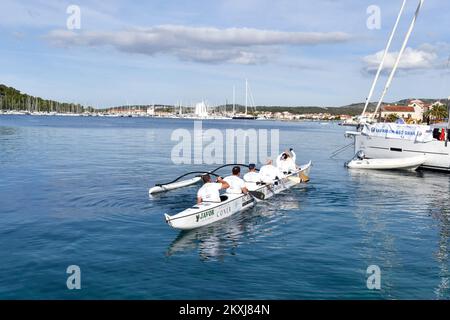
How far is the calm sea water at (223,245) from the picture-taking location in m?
12.5

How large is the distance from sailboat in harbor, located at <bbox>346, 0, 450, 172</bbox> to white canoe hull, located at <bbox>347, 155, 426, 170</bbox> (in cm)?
8

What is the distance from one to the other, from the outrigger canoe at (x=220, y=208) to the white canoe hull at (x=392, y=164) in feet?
52.6

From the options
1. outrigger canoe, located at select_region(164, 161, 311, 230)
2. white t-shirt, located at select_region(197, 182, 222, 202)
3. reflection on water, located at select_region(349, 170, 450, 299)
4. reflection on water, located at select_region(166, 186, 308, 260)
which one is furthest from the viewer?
white t-shirt, located at select_region(197, 182, 222, 202)

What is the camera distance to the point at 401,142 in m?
41.4

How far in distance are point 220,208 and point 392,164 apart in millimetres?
25831

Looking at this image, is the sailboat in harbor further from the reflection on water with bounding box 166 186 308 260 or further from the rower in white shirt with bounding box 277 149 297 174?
the reflection on water with bounding box 166 186 308 260

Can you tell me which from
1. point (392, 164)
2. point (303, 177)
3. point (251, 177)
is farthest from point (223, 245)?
point (392, 164)

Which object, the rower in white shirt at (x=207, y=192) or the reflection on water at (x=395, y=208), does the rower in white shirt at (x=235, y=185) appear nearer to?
the rower in white shirt at (x=207, y=192)

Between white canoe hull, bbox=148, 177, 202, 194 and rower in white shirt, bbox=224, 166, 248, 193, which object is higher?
rower in white shirt, bbox=224, 166, 248, 193

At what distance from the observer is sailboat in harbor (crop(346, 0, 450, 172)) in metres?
39.1
